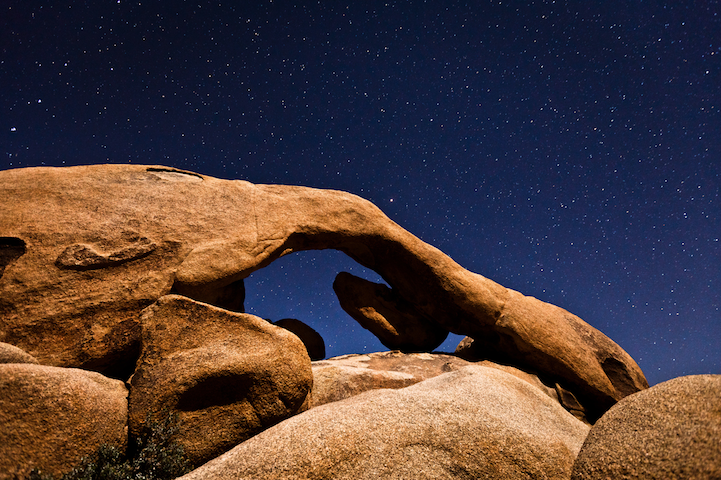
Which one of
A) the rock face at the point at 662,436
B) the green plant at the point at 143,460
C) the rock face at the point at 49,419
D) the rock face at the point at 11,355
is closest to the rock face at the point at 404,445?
the rock face at the point at 662,436

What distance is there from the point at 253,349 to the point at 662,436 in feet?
15.7

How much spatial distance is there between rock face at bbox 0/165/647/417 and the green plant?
2.35 m

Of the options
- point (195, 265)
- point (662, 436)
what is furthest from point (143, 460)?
point (662, 436)

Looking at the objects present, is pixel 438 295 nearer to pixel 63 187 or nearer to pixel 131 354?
pixel 131 354

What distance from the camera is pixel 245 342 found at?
5.70 metres

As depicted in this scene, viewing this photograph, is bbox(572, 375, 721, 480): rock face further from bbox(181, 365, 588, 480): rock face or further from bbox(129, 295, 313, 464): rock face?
bbox(129, 295, 313, 464): rock face

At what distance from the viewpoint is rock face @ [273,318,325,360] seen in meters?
10.4

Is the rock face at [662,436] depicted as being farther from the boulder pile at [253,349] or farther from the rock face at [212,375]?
the rock face at [212,375]

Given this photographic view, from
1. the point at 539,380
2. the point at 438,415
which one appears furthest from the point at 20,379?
the point at 539,380

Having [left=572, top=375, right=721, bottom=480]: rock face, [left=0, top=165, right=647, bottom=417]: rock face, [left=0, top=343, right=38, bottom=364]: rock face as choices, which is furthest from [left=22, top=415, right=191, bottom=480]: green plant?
[left=572, top=375, right=721, bottom=480]: rock face

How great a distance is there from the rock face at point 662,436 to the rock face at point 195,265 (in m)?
6.28

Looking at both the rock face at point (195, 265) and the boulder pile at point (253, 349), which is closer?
the boulder pile at point (253, 349)

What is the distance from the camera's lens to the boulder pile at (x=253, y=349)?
13.2ft

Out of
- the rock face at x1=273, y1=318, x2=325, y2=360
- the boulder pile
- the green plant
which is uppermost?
the boulder pile
